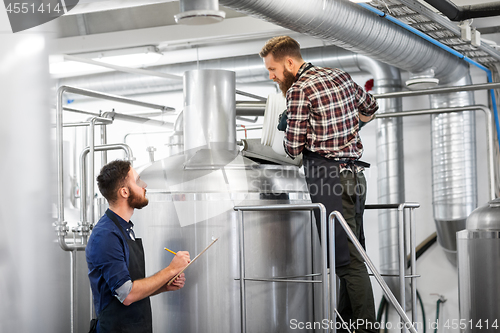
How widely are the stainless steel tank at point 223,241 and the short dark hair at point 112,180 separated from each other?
1.44 ft

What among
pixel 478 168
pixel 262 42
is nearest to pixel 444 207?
pixel 478 168

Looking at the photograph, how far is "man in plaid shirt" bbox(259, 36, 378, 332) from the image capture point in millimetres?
2426

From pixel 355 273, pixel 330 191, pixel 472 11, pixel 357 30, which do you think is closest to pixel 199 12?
pixel 330 191

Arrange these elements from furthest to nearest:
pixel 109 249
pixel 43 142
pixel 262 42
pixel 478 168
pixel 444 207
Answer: pixel 262 42, pixel 478 168, pixel 444 207, pixel 109 249, pixel 43 142

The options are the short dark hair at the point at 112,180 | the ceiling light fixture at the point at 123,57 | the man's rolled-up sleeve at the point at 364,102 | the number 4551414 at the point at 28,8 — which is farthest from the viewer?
the ceiling light fixture at the point at 123,57

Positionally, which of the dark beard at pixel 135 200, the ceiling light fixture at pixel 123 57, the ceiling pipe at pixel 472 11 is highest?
the ceiling light fixture at pixel 123 57

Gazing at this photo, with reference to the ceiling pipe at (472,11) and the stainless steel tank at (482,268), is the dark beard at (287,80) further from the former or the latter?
the stainless steel tank at (482,268)

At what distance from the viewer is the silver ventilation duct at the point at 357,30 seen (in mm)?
2504

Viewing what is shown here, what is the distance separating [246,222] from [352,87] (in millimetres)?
841

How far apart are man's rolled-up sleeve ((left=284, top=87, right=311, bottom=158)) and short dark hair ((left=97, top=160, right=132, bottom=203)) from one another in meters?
0.75

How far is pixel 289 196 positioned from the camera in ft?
9.12

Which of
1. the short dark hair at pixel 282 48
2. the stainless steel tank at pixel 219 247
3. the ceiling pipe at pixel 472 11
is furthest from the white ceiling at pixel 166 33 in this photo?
the stainless steel tank at pixel 219 247

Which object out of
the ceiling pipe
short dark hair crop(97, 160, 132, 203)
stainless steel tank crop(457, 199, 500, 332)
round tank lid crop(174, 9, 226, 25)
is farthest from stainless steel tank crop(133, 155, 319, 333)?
the ceiling pipe

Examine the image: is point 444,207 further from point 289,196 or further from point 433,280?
point 289,196
